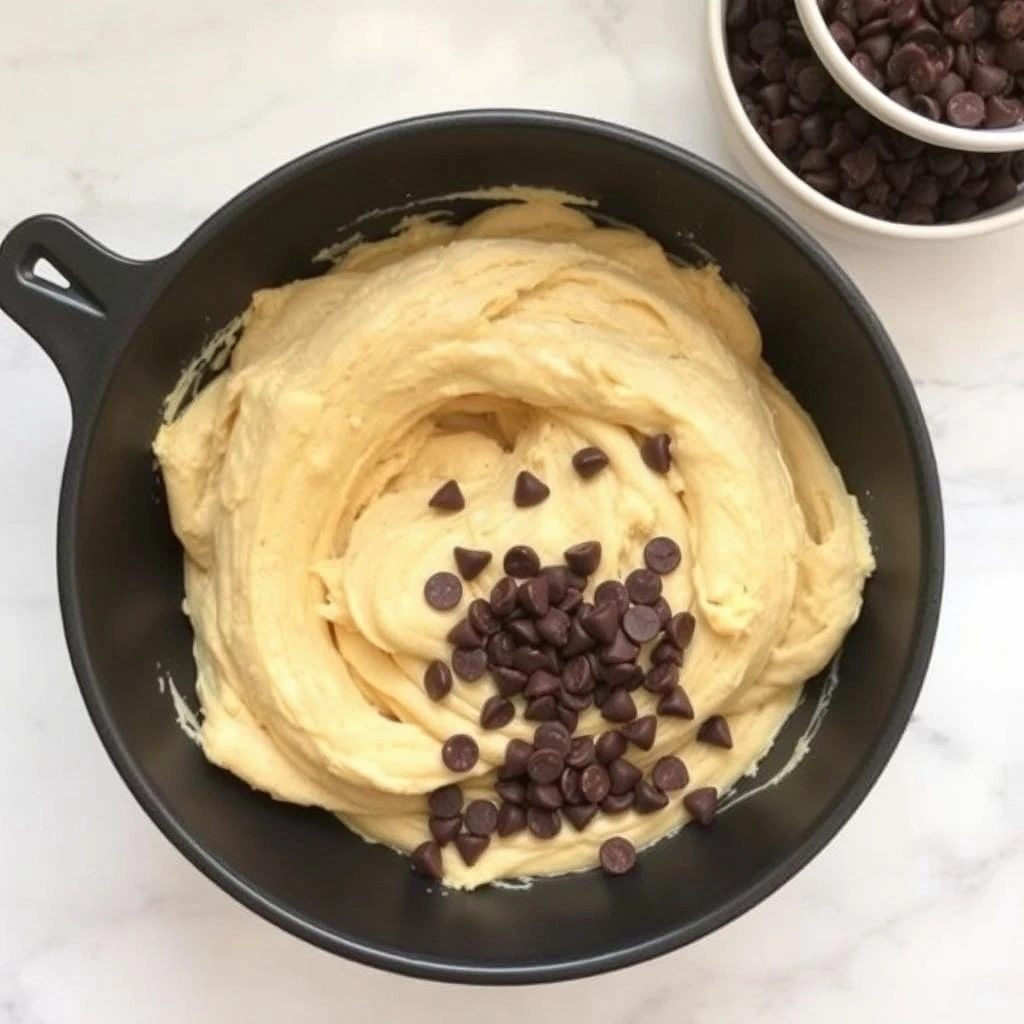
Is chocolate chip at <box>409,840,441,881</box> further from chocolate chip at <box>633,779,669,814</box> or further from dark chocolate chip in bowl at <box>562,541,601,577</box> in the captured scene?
dark chocolate chip in bowl at <box>562,541,601,577</box>

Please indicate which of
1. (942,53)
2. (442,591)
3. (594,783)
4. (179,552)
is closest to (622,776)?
(594,783)

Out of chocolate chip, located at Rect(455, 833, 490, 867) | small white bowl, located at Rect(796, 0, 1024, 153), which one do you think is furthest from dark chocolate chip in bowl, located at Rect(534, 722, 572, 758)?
small white bowl, located at Rect(796, 0, 1024, 153)

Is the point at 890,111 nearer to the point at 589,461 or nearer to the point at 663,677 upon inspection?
the point at 589,461

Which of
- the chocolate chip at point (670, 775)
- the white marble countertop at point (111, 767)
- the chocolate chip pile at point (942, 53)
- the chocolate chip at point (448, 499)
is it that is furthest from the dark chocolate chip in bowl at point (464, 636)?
the chocolate chip pile at point (942, 53)

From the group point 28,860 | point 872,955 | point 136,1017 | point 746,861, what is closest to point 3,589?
point 28,860

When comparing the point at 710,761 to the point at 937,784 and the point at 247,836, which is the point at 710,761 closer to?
the point at 937,784

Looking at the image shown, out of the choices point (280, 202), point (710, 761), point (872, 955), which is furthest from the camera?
point (872, 955)
